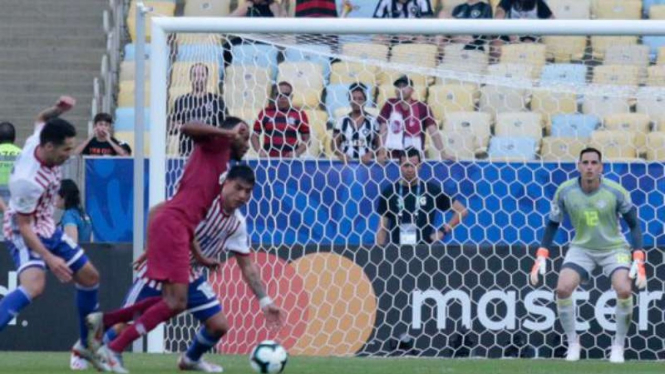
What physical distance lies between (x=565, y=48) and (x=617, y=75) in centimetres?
110

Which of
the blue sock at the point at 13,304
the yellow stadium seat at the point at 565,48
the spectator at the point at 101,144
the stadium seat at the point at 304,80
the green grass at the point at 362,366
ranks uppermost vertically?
the yellow stadium seat at the point at 565,48

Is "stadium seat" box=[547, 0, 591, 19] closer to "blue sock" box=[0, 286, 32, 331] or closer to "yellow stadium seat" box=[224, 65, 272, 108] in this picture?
"yellow stadium seat" box=[224, 65, 272, 108]

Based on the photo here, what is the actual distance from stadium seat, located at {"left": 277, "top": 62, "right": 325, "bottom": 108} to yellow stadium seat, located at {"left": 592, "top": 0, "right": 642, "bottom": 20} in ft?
15.6

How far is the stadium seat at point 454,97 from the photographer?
16.4 m

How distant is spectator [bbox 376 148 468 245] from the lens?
1540 centimetres

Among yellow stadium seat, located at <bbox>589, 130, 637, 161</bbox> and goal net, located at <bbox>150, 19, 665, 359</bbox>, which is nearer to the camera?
goal net, located at <bbox>150, 19, 665, 359</bbox>

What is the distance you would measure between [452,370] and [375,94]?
4501 millimetres

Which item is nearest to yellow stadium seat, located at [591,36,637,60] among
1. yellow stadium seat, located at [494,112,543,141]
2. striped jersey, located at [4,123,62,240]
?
yellow stadium seat, located at [494,112,543,141]

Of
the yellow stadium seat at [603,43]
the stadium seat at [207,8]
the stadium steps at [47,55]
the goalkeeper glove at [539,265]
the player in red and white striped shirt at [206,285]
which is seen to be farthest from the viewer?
the stadium seat at [207,8]

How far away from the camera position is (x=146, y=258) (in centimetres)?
1112

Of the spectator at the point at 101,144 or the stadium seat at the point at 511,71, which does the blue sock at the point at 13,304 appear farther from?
the stadium seat at the point at 511,71

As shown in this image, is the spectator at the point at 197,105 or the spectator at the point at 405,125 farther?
the spectator at the point at 405,125

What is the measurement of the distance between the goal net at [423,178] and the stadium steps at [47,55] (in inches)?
191

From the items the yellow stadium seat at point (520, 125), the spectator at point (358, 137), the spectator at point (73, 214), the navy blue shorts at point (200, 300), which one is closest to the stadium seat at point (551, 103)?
the yellow stadium seat at point (520, 125)
